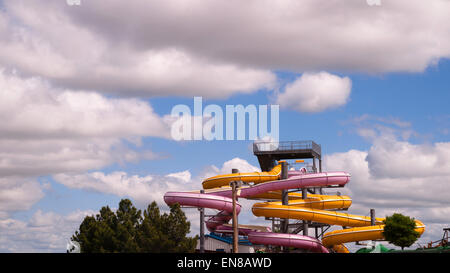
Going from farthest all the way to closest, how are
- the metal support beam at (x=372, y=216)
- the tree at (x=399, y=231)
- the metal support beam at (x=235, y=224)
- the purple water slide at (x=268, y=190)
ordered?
the metal support beam at (x=372, y=216)
the purple water slide at (x=268, y=190)
the tree at (x=399, y=231)
the metal support beam at (x=235, y=224)

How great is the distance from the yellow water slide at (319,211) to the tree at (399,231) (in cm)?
75

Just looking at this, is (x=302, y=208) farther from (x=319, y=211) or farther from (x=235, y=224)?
(x=235, y=224)

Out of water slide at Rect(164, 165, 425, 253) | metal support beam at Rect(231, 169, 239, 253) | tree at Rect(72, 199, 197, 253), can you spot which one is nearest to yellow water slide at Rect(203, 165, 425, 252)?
water slide at Rect(164, 165, 425, 253)

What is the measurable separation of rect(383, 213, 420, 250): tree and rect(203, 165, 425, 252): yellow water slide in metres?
0.75

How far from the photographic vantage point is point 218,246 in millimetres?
82938

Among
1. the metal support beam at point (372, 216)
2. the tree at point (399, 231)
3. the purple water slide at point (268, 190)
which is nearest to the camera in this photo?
the tree at point (399, 231)

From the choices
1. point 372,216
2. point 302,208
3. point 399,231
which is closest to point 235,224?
point 302,208

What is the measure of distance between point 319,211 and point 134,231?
22.4m

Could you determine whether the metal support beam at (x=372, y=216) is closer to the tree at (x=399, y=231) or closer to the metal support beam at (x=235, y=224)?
the tree at (x=399, y=231)

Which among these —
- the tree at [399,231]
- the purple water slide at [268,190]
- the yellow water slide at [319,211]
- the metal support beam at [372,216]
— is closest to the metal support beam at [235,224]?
the yellow water slide at [319,211]

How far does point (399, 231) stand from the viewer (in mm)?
60906

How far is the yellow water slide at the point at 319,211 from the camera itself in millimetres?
61375

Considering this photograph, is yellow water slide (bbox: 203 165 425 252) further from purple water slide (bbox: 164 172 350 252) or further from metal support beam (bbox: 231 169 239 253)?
metal support beam (bbox: 231 169 239 253)
